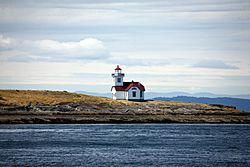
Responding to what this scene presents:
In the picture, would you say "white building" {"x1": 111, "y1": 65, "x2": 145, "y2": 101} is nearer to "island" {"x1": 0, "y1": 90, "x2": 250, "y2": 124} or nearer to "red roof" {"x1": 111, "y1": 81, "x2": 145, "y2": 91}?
"red roof" {"x1": 111, "y1": 81, "x2": 145, "y2": 91}

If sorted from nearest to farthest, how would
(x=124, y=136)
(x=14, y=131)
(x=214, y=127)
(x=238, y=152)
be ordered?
(x=238, y=152) → (x=124, y=136) → (x=14, y=131) → (x=214, y=127)

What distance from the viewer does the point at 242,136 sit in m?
87.7

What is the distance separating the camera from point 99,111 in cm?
11719

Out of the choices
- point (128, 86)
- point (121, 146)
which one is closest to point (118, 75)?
point (128, 86)

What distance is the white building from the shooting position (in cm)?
13285

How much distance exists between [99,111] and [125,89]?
17.3 m

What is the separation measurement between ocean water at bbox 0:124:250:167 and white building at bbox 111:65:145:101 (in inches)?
1064

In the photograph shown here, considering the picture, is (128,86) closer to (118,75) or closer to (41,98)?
(118,75)

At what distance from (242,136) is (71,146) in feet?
87.5

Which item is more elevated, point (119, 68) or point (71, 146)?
point (119, 68)

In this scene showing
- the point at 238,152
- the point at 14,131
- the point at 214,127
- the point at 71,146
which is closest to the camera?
the point at 238,152

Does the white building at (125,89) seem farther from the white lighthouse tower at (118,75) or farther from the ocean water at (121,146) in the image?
the ocean water at (121,146)

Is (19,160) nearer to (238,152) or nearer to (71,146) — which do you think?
(71,146)

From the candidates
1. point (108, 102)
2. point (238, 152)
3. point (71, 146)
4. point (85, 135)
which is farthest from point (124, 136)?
point (108, 102)
